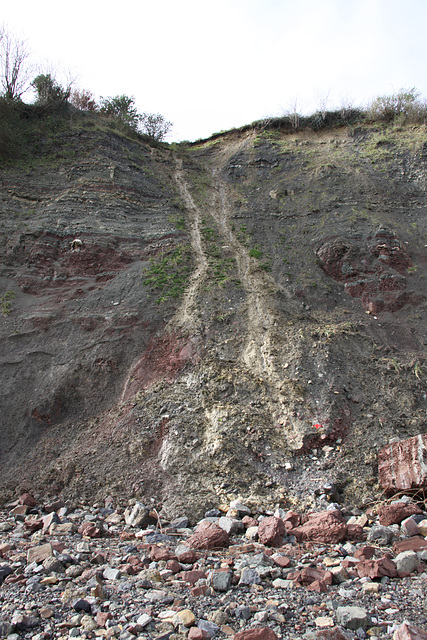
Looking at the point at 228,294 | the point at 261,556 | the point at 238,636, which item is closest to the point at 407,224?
the point at 228,294

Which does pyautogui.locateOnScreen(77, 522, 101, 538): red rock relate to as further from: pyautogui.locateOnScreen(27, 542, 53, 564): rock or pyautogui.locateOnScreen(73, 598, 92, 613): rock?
pyautogui.locateOnScreen(73, 598, 92, 613): rock

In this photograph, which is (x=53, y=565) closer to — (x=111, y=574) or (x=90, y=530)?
(x=111, y=574)

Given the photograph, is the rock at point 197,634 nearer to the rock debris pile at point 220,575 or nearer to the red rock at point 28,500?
the rock debris pile at point 220,575

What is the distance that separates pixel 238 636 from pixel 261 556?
1446 mm

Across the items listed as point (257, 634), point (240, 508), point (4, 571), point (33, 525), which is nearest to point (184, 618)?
point (257, 634)

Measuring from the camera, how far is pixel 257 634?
2994mm

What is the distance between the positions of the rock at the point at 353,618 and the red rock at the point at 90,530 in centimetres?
339

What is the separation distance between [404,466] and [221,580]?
326 centimetres

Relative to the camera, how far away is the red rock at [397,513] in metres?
5.02

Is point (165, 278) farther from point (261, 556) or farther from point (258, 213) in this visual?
point (261, 556)

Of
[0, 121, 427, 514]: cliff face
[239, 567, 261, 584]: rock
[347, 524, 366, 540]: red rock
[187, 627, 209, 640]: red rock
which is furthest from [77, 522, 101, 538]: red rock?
[347, 524, 366, 540]: red rock

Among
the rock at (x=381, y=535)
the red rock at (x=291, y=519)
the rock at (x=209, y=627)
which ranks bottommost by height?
the red rock at (x=291, y=519)

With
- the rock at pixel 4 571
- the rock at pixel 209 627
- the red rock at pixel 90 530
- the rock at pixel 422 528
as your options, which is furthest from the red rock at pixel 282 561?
the rock at pixel 4 571

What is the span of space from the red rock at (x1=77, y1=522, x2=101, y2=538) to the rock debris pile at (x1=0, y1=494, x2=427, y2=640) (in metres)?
0.01
